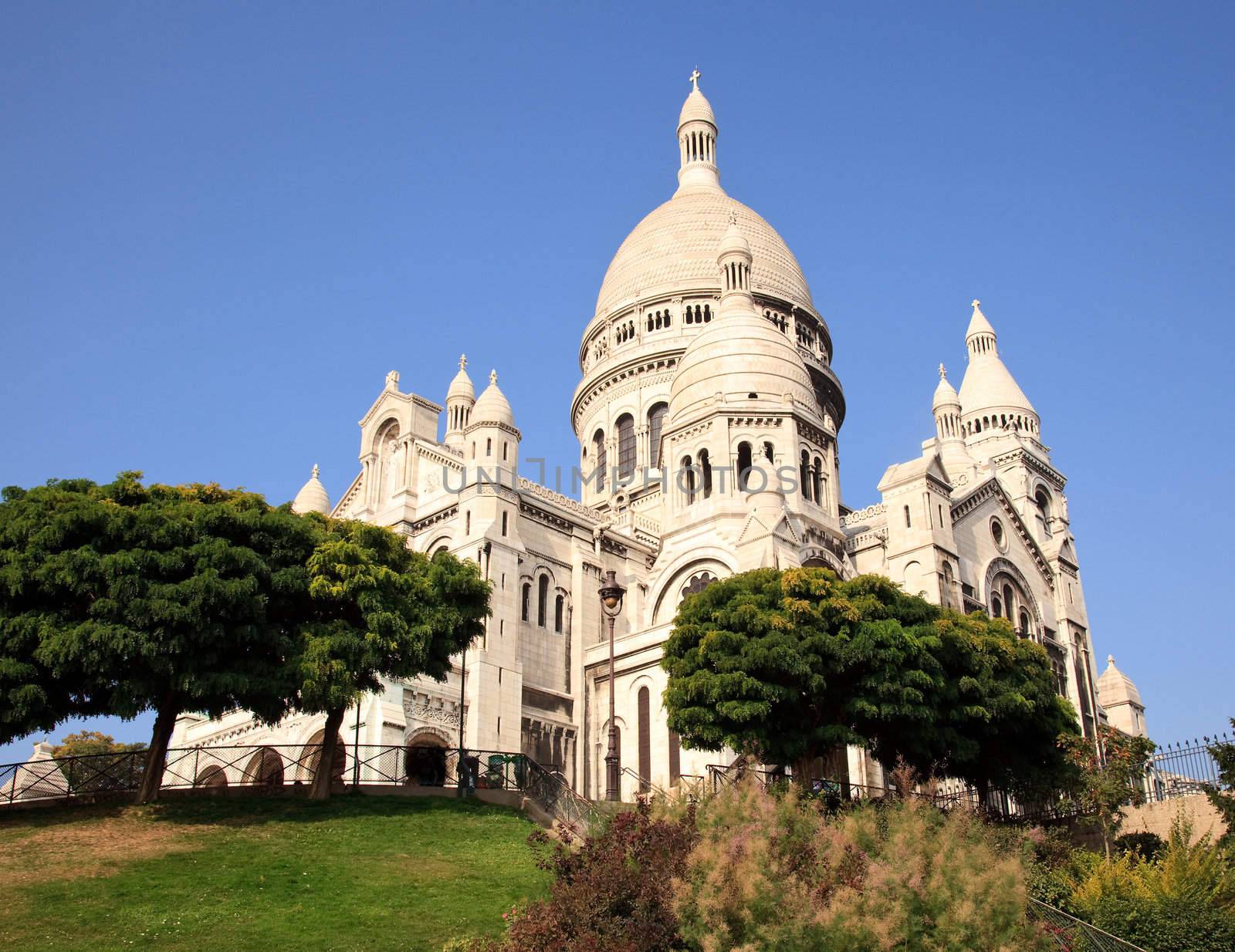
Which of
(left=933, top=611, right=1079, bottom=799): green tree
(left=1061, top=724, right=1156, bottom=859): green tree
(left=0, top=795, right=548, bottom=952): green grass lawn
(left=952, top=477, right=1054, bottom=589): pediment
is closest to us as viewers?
(left=0, top=795, right=548, bottom=952): green grass lawn

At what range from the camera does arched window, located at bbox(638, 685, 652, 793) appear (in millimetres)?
45812

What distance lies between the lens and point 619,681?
4831cm

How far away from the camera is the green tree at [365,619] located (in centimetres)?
3162

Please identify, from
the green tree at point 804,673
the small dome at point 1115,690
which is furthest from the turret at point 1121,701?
the green tree at point 804,673

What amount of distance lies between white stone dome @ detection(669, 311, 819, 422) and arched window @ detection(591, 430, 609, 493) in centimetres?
1516

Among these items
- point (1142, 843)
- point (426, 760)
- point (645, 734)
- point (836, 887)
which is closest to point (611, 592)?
point (836, 887)

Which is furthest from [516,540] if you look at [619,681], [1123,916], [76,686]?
[1123,916]

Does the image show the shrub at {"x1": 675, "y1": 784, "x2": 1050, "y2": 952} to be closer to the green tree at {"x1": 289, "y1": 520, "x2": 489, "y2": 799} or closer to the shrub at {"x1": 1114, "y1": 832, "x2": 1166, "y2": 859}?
the green tree at {"x1": 289, "y1": 520, "x2": 489, "y2": 799}

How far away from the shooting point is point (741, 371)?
54.2 m

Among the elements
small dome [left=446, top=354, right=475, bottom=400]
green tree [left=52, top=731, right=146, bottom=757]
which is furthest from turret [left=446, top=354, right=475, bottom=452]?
green tree [left=52, top=731, right=146, bottom=757]

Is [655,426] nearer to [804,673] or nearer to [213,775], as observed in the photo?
[213,775]

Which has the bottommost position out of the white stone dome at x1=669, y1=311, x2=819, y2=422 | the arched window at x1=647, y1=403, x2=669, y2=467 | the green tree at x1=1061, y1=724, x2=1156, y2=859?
the green tree at x1=1061, y1=724, x2=1156, y2=859

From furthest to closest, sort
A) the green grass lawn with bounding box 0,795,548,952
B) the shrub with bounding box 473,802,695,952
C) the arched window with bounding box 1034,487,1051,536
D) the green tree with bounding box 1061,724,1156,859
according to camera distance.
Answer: the arched window with bounding box 1034,487,1051,536
the green tree with bounding box 1061,724,1156,859
the green grass lawn with bounding box 0,795,548,952
the shrub with bounding box 473,802,695,952

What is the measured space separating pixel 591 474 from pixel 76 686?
43.4m
